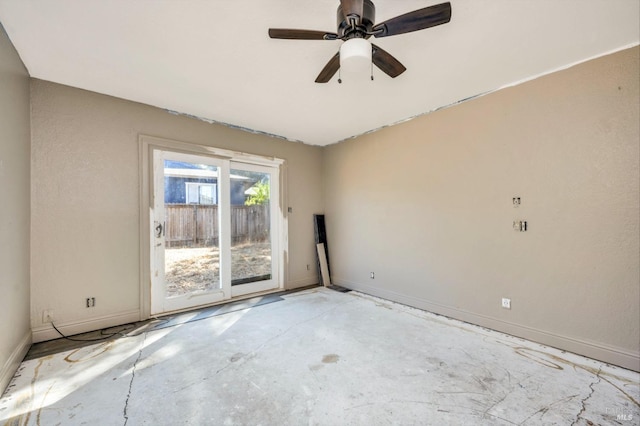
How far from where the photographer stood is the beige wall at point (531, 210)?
7.54 feet

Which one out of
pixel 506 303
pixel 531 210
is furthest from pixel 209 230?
pixel 531 210

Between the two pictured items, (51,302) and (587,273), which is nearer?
(587,273)

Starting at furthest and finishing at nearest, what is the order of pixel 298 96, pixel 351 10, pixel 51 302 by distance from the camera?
pixel 298 96 → pixel 51 302 → pixel 351 10

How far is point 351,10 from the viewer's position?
1.50 metres

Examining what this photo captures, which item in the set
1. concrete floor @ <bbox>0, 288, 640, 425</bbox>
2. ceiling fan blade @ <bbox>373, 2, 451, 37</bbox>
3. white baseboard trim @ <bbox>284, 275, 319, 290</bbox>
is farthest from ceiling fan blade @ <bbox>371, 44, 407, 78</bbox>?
white baseboard trim @ <bbox>284, 275, 319, 290</bbox>

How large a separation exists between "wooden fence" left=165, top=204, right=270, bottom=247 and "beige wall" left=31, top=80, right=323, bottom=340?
0.42 meters

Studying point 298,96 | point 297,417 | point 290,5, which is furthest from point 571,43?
point 297,417

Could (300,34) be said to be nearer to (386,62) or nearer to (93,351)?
(386,62)

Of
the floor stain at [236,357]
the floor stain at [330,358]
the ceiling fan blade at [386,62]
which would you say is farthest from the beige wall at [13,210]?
the ceiling fan blade at [386,62]

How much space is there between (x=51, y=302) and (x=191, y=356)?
1691 mm

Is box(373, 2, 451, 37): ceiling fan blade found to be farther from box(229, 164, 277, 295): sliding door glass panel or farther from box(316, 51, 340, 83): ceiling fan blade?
box(229, 164, 277, 295): sliding door glass panel

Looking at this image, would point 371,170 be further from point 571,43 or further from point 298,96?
point 571,43

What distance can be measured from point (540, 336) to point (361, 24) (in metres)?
3.25

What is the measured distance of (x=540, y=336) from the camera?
268 cm
